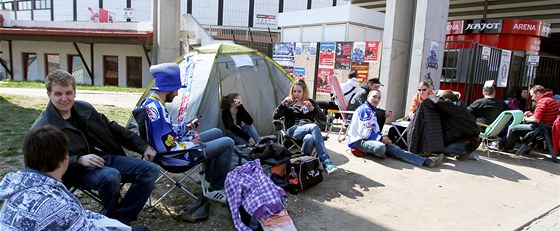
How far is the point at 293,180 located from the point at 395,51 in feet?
18.3

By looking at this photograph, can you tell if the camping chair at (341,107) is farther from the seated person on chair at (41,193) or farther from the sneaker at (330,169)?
the seated person on chair at (41,193)

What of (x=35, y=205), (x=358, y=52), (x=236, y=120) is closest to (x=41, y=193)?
(x=35, y=205)

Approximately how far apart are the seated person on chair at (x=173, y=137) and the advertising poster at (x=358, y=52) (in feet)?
22.2

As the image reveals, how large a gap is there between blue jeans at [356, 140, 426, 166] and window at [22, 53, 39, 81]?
758 inches

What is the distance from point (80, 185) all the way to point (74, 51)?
18457 millimetres

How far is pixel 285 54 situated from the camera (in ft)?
38.4

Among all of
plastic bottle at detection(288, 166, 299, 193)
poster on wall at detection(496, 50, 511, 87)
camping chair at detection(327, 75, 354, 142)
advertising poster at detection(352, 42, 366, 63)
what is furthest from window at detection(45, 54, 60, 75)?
poster on wall at detection(496, 50, 511, 87)

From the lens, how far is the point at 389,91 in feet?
27.6

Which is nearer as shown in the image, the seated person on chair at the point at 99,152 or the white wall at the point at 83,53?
the seated person on chair at the point at 99,152

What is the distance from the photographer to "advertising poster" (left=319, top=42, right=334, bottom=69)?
1030 cm

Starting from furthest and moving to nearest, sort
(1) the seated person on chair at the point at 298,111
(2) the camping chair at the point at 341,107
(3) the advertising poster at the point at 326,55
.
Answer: (3) the advertising poster at the point at 326,55, (2) the camping chair at the point at 341,107, (1) the seated person on chair at the point at 298,111

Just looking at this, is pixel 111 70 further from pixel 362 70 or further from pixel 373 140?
pixel 373 140

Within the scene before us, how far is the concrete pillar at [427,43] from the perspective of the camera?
7.98 m

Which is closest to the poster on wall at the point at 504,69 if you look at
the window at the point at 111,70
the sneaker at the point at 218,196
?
the sneaker at the point at 218,196
